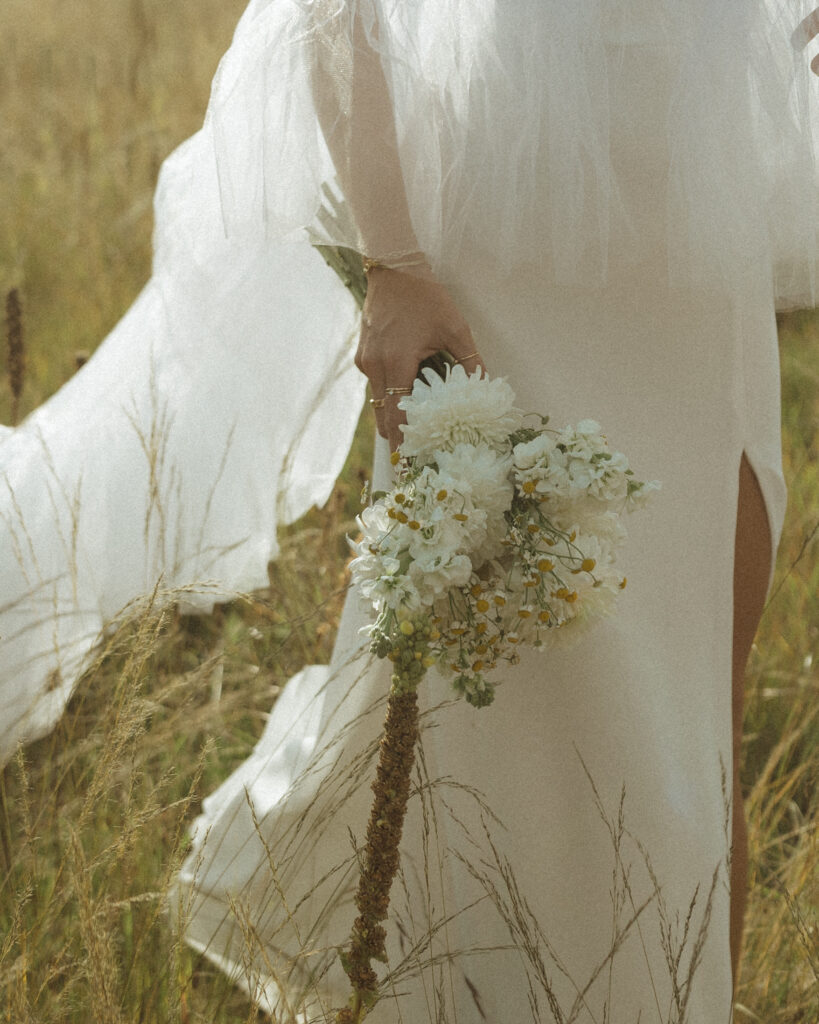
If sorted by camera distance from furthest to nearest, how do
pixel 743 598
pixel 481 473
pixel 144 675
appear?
1. pixel 743 598
2. pixel 144 675
3. pixel 481 473

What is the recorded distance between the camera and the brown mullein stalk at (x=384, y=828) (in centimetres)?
99

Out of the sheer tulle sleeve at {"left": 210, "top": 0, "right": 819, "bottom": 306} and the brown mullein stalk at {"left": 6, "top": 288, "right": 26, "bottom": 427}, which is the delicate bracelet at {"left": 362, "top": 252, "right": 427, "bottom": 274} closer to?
the sheer tulle sleeve at {"left": 210, "top": 0, "right": 819, "bottom": 306}

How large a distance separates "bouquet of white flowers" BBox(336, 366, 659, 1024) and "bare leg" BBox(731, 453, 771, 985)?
50 centimetres

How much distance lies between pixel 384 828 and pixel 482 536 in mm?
274

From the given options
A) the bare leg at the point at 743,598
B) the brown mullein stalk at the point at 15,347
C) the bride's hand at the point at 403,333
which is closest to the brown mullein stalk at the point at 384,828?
the bride's hand at the point at 403,333

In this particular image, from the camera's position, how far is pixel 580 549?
3.32 feet

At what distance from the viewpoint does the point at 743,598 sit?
1539 millimetres

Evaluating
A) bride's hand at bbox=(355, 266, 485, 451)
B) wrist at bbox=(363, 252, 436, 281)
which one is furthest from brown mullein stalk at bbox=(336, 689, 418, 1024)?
wrist at bbox=(363, 252, 436, 281)

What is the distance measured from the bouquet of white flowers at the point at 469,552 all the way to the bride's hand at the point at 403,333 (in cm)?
18

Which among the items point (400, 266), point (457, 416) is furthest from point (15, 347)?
point (457, 416)

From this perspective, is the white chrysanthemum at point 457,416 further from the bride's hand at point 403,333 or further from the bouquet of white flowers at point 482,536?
the bride's hand at point 403,333

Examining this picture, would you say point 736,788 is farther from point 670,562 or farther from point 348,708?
point 348,708

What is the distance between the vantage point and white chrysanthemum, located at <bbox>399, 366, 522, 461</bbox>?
103 cm

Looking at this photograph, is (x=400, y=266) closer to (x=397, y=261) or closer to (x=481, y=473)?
(x=397, y=261)
